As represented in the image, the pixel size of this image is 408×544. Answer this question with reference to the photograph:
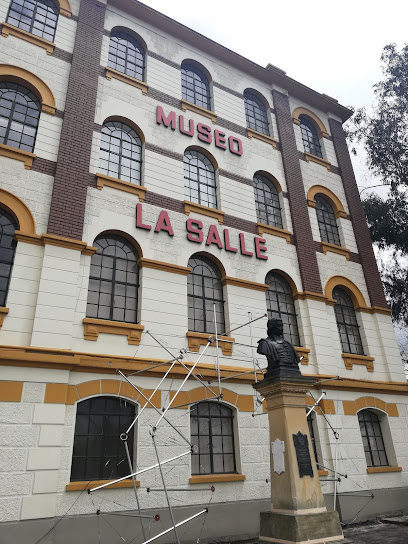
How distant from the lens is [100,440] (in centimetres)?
946

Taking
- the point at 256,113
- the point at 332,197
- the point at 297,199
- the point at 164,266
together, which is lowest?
the point at 164,266

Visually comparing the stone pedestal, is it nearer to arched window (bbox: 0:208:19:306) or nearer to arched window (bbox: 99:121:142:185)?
arched window (bbox: 0:208:19:306)

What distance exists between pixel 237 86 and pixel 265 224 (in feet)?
22.4

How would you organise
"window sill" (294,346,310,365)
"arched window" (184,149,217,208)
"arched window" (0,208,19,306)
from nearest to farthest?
"arched window" (0,208,19,306), "window sill" (294,346,310,365), "arched window" (184,149,217,208)

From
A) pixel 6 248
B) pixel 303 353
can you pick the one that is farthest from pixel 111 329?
pixel 303 353

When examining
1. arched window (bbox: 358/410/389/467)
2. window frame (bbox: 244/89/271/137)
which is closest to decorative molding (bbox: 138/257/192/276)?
arched window (bbox: 358/410/389/467)

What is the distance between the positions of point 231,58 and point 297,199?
23.0 feet

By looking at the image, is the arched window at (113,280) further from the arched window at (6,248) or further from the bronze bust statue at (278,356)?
the bronze bust statue at (278,356)

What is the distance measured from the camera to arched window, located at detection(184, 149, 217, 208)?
46.7 feet

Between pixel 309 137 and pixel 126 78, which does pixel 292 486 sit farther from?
pixel 309 137

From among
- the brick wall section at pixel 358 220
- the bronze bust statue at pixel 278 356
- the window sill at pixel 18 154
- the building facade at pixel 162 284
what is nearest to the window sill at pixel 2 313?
the building facade at pixel 162 284

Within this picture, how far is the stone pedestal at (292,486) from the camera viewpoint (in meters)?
7.14

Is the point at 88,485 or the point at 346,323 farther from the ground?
the point at 346,323

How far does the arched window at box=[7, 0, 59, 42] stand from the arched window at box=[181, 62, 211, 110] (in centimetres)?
505
